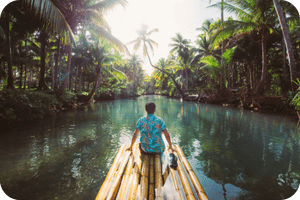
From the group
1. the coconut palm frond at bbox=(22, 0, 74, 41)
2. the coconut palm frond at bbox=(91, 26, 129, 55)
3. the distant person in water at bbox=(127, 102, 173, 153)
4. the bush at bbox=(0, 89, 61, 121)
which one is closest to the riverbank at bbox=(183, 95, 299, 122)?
the distant person in water at bbox=(127, 102, 173, 153)

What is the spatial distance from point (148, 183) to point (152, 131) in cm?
93

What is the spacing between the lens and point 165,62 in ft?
155

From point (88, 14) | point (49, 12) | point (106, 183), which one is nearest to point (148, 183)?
point (106, 183)

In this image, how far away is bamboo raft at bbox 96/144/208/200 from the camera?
1911 mm

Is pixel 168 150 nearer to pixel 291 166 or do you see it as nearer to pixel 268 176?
pixel 268 176

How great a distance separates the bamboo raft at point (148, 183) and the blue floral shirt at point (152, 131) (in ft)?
0.62

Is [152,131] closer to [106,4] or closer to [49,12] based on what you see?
[49,12]

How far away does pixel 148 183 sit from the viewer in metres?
2.21

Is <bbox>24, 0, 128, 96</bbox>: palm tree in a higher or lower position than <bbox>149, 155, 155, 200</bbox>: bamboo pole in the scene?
higher

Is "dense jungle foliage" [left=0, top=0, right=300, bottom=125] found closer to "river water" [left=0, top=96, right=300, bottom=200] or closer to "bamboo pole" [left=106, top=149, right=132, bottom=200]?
"river water" [left=0, top=96, right=300, bottom=200]

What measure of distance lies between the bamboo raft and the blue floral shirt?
0.19 metres

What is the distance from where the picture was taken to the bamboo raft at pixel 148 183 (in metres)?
1.91

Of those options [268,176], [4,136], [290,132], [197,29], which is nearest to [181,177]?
[268,176]

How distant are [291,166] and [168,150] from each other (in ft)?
10.8
